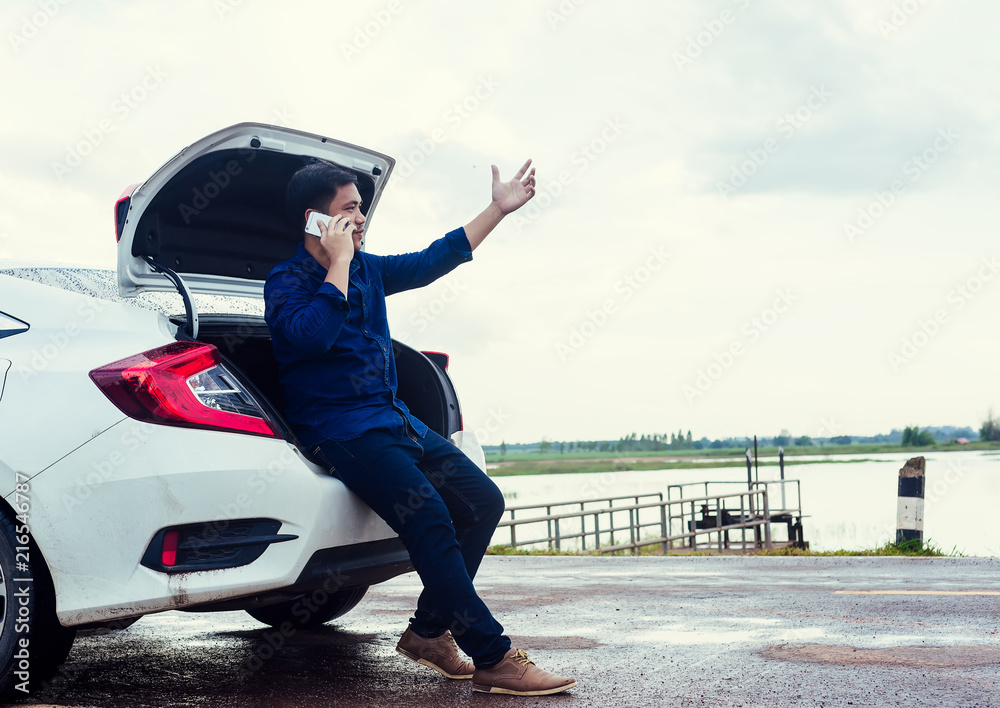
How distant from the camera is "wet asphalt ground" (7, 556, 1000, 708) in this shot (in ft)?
10.7

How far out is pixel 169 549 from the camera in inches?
117

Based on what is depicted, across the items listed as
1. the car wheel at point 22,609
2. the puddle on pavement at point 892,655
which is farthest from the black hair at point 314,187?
the puddle on pavement at point 892,655

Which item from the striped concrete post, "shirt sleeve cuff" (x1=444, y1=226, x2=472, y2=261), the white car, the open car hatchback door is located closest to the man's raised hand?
"shirt sleeve cuff" (x1=444, y1=226, x2=472, y2=261)

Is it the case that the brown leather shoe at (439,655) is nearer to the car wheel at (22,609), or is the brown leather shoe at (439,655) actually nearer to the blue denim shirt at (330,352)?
the blue denim shirt at (330,352)

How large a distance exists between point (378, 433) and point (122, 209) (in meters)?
1.31

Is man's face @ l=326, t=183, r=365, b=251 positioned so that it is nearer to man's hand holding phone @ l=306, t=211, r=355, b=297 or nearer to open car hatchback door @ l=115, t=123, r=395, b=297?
man's hand holding phone @ l=306, t=211, r=355, b=297

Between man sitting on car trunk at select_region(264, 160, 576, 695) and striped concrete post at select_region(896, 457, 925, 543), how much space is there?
6.21 meters

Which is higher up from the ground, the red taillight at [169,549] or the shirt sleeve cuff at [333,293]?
the shirt sleeve cuff at [333,293]

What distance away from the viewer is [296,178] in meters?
3.73

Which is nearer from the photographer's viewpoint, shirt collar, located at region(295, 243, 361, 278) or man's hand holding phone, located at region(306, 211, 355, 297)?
man's hand holding phone, located at region(306, 211, 355, 297)

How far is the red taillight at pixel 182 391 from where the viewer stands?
3.01 m

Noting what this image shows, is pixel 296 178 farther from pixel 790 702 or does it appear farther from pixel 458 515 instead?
pixel 790 702

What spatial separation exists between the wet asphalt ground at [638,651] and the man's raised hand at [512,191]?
1806 millimetres

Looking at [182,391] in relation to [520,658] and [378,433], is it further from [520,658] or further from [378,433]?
[520,658]
